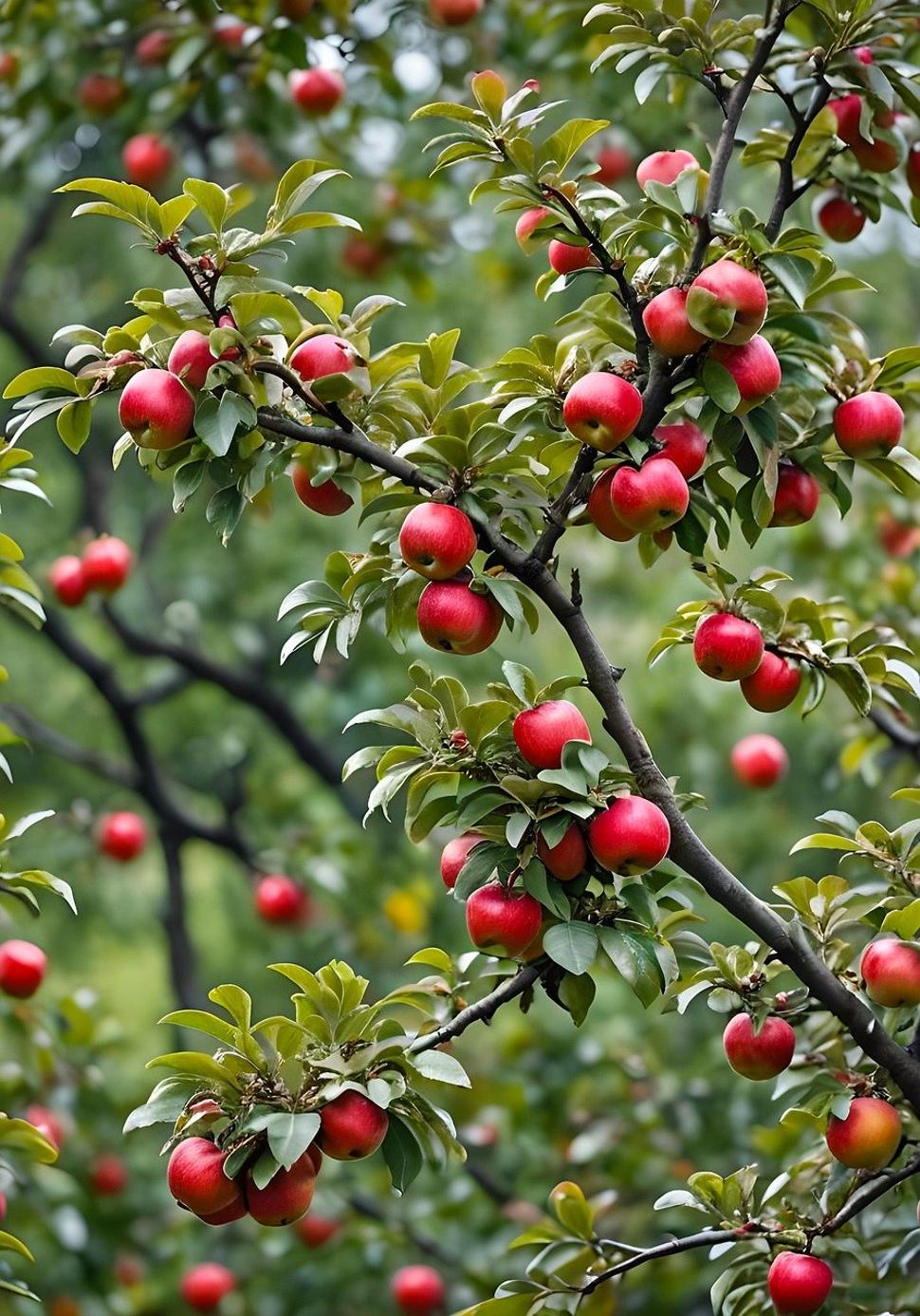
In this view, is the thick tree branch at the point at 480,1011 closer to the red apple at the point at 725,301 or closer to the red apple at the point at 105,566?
the red apple at the point at 725,301

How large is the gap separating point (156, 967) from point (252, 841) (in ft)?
13.7

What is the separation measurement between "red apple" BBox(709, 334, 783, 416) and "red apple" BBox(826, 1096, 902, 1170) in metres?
0.74

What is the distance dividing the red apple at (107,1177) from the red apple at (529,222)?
2.67 metres

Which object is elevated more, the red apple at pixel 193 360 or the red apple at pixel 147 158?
the red apple at pixel 147 158

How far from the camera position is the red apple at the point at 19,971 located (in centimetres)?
216

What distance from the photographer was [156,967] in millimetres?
8047

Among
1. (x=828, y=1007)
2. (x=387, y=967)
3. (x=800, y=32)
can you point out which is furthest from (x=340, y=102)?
(x=828, y=1007)

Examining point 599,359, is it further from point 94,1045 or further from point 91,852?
point 91,852

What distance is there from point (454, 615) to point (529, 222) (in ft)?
1.45

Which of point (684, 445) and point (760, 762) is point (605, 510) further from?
point (760, 762)

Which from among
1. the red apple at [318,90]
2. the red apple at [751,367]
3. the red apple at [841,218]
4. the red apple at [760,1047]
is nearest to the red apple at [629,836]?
the red apple at [760,1047]

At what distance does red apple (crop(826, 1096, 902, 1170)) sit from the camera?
1545 millimetres

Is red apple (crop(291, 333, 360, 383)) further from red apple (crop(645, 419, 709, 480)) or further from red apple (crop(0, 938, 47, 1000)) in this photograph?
red apple (crop(0, 938, 47, 1000))

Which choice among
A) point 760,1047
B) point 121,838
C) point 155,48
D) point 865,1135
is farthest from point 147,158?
point 865,1135
